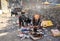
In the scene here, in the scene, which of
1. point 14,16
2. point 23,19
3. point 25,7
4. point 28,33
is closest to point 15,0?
point 25,7

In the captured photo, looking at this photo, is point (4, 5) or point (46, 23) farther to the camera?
point (4, 5)

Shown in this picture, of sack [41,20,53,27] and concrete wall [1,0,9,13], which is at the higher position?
concrete wall [1,0,9,13]

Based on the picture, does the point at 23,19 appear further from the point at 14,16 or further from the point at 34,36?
the point at 14,16

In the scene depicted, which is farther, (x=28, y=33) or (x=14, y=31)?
(x=14, y=31)

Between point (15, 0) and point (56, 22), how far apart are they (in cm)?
108

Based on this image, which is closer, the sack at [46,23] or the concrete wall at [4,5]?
the sack at [46,23]

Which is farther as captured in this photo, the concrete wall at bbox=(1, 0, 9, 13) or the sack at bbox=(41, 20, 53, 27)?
the concrete wall at bbox=(1, 0, 9, 13)

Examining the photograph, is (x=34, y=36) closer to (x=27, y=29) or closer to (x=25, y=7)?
(x=27, y=29)

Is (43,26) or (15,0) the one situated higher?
(15,0)

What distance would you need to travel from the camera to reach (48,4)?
8.70 feet

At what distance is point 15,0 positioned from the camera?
2.88m

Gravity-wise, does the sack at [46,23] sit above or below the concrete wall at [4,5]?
below

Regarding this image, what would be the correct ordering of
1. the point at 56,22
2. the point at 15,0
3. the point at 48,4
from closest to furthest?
the point at 56,22
the point at 48,4
the point at 15,0

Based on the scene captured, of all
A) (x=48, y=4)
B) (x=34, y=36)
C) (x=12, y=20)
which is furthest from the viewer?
→ (x=48, y=4)
